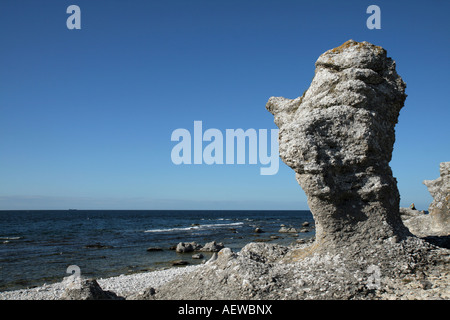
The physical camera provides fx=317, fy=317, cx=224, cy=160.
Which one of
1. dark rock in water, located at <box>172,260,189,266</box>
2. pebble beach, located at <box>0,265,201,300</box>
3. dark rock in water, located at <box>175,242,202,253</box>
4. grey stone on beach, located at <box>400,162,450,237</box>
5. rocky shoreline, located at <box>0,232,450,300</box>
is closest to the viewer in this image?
rocky shoreline, located at <box>0,232,450,300</box>

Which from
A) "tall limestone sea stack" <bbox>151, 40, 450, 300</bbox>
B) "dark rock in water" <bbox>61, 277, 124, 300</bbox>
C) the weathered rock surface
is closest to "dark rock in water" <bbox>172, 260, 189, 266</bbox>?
"dark rock in water" <bbox>61, 277, 124, 300</bbox>

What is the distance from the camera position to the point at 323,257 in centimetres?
855

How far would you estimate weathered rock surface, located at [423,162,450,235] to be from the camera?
43.7 feet

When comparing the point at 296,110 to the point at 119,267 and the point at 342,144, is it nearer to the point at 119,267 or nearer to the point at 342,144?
the point at 342,144

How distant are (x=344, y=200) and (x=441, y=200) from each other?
8.00 meters

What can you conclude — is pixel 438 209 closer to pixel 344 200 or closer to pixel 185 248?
pixel 344 200

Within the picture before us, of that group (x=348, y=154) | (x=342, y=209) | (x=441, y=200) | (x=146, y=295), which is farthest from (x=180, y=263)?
(x=348, y=154)

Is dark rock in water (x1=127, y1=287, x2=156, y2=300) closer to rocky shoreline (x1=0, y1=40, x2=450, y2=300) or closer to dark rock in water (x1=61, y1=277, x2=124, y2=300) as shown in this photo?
rocky shoreline (x1=0, y1=40, x2=450, y2=300)

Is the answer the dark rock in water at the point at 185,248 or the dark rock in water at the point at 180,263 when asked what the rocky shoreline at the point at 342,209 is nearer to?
the dark rock in water at the point at 180,263

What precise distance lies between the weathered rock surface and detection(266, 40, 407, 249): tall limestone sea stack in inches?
233
